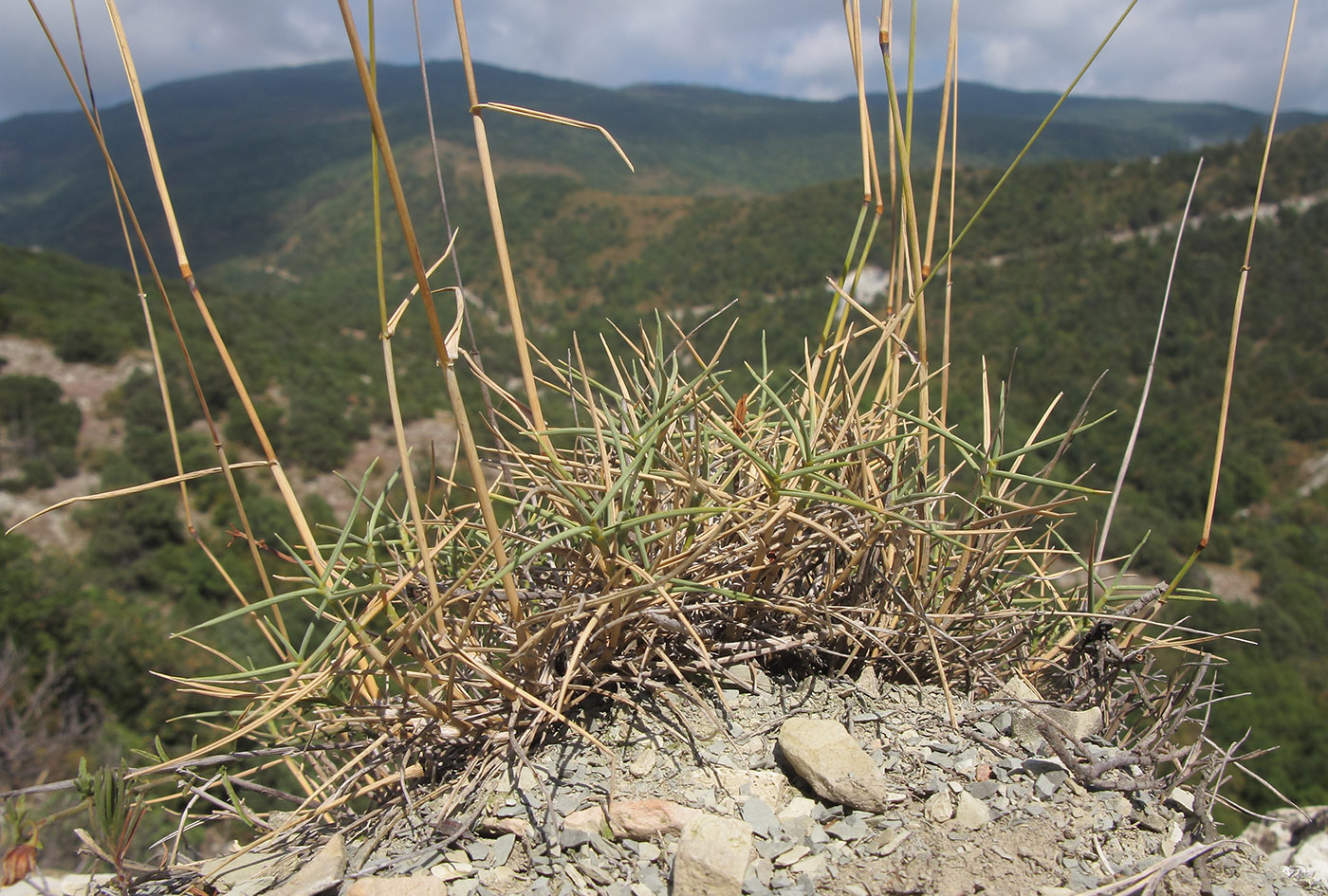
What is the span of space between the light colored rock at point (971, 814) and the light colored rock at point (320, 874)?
585 mm

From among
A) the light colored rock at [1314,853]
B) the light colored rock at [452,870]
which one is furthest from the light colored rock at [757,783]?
the light colored rock at [1314,853]

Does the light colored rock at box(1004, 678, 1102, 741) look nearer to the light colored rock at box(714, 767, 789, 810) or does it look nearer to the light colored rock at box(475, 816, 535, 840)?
the light colored rock at box(714, 767, 789, 810)

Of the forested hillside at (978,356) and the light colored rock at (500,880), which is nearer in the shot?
the light colored rock at (500,880)

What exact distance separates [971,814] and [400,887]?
534 millimetres

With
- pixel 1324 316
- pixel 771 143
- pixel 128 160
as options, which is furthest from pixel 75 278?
pixel 771 143

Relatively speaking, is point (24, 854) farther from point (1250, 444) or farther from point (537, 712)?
point (1250, 444)

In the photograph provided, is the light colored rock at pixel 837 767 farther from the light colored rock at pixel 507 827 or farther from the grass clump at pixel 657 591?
the light colored rock at pixel 507 827

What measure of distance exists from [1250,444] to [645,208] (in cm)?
Answer: 4199

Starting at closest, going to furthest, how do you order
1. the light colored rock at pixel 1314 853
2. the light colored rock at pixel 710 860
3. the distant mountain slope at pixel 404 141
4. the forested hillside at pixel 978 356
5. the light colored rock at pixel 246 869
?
1. the light colored rock at pixel 710 860
2. the light colored rock at pixel 246 869
3. the light colored rock at pixel 1314 853
4. the forested hillside at pixel 978 356
5. the distant mountain slope at pixel 404 141

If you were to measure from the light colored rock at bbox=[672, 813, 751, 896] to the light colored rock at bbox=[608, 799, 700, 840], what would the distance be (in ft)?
0.08

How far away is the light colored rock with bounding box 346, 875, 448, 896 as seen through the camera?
0.63 meters

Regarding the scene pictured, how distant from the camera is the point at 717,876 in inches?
24.5

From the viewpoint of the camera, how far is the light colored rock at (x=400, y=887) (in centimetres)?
63

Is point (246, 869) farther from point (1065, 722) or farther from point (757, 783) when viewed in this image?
point (1065, 722)
